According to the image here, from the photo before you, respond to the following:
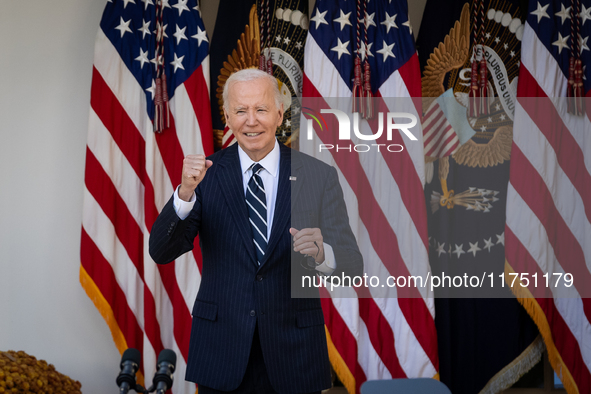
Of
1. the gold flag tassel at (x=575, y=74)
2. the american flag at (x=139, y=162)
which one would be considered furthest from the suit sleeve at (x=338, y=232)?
the gold flag tassel at (x=575, y=74)

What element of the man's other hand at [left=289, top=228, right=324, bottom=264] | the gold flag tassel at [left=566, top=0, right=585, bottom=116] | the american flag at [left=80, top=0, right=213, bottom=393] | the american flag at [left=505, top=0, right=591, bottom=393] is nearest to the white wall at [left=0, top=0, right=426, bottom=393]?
the american flag at [left=80, top=0, right=213, bottom=393]

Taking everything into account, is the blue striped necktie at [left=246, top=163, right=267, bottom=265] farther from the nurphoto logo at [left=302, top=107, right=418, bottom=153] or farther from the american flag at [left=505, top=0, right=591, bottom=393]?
the american flag at [left=505, top=0, right=591, bottom=393]

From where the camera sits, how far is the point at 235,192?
4.84ft

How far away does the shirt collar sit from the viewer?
5.01 ft

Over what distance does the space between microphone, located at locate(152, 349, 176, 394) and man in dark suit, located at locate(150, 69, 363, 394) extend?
16cm

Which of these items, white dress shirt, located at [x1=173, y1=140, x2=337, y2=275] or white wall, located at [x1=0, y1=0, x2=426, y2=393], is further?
white wall, located at [x1=0, y1=0, x2=426, y2=393]

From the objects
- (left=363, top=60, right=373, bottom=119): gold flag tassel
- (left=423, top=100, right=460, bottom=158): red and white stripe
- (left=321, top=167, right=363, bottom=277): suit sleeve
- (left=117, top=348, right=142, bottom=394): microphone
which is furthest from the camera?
(left=423, top=100, right=460, bottom=158): red and white stripe

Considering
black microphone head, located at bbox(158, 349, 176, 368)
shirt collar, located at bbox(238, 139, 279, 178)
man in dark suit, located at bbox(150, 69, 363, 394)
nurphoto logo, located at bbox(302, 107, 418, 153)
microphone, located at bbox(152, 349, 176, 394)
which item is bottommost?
microphone, located at bbox(152, 349, 176, 394)

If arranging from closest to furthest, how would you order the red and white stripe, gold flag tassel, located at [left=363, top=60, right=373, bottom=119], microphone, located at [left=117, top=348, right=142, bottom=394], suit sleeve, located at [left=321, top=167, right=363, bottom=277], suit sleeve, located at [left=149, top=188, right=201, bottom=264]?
microphone, located at [left=117, top=348, right=142, bottom=394] → suit sleeve, located at [left=149, top=188, right=201, bottom=264] → suit sleeve, located at [left=321, top=167, right=363, bottom=277] → gold flag tassel, located at [left=363, top=60, right=373, bottom=119] → the red and white stripe

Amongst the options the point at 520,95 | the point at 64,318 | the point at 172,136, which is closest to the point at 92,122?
the point at 172,136

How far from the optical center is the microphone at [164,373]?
4.00 ft

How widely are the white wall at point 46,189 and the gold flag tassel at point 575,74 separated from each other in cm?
265

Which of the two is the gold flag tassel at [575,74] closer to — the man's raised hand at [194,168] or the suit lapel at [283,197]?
the suit lapel at [283,197]

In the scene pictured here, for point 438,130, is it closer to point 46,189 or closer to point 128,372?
point 128,372
